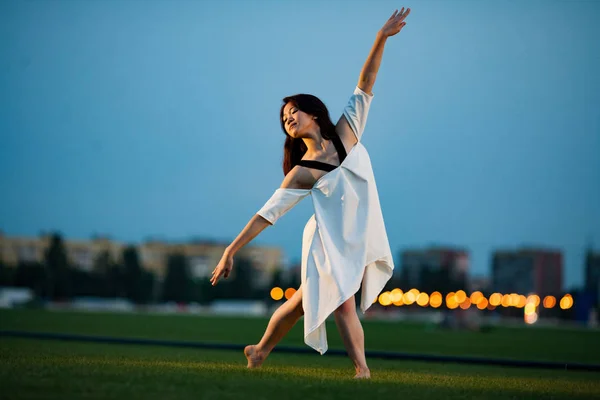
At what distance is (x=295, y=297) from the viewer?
7.46 meters

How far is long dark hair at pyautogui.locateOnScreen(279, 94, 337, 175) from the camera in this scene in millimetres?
7484

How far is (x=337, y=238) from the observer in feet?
23.5

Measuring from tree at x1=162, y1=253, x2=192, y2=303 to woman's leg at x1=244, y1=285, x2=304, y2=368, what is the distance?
124 metres

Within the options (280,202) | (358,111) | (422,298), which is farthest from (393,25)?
(422,298)

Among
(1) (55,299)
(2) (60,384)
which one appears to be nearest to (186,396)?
(2) (60,384)

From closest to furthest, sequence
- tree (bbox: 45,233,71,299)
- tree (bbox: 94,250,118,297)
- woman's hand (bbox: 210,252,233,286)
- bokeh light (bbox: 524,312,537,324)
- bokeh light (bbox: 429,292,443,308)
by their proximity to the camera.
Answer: woman's hand (bbox: 210,252,233,286) → tree (bbox: 45,233,71,299) → bokeh light (bbox: 524,312,537,324) → tree (bbox: 94,250,118,297) → bokeh light (bbox: 429,292,443,308)

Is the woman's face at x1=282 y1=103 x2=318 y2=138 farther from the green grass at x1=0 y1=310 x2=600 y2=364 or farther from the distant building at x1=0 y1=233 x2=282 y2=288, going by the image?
the distant building at x1=0 y1=233 x2=282 y2=288

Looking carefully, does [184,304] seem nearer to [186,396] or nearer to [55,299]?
[55,299]

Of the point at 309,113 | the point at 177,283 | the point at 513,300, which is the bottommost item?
the point at 513,300

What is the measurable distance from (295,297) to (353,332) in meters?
0.60

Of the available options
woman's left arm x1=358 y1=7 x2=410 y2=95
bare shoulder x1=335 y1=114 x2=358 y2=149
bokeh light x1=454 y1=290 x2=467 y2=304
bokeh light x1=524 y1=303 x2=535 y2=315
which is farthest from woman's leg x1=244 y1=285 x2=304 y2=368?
bokeh light x1=454 y1=290 x2=467 y2=304

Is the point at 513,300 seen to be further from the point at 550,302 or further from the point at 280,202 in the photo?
the point at 280,202

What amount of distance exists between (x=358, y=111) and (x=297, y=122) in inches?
19.2

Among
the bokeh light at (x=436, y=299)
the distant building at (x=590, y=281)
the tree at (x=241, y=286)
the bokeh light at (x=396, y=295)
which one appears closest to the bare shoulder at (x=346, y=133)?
the distant building at (x=590, y=281)
